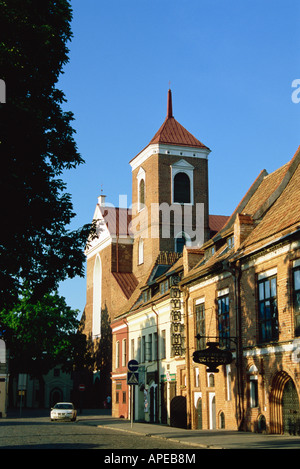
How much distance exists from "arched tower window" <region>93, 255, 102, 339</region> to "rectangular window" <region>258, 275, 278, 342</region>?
1711 inches

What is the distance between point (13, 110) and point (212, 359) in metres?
13.3

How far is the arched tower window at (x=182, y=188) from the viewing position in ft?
190

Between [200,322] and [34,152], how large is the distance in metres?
16.0

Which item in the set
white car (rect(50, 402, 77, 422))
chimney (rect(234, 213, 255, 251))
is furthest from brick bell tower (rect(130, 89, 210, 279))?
chimney (rect(234, 213, 255, 251))

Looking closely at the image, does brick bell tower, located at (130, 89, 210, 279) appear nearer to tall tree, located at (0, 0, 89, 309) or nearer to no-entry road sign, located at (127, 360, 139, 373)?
no-entry road sign, located at (127, 360, 139, 373)

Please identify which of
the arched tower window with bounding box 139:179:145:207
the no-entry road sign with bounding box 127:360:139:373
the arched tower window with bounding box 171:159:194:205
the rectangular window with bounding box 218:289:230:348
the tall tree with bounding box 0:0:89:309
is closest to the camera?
the tall tree with bounding box 0:0:89:309

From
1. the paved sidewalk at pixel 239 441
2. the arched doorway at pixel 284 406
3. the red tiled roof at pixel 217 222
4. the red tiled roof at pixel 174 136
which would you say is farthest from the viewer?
the red tiled roof at pixel 217 222

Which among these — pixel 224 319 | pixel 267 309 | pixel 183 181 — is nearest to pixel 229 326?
pixel 224 319

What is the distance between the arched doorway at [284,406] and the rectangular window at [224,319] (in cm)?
414

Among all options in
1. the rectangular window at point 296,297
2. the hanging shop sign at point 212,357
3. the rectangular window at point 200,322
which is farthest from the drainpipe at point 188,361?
the rectangular window at point 296,297

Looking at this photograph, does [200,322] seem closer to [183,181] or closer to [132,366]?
[132,366]

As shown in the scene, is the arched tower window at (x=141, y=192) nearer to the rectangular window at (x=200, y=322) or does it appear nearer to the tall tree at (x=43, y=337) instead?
the tall tree at (x=43, y=337)

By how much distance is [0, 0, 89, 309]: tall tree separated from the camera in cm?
1588

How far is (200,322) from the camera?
30.2 metres
